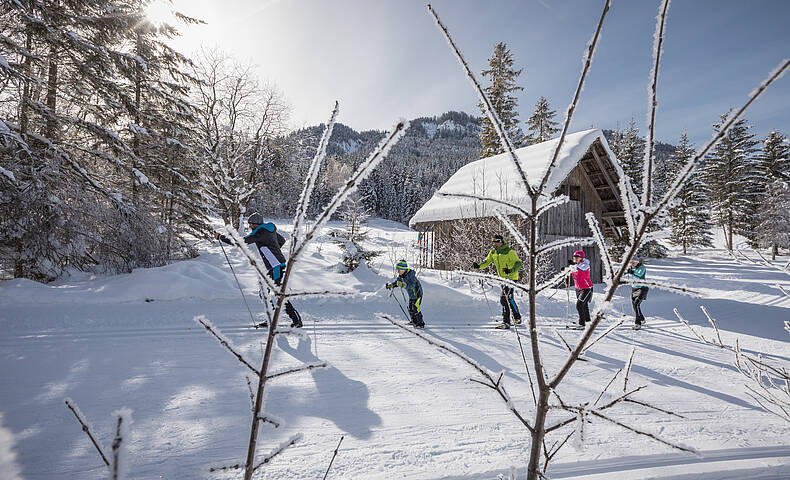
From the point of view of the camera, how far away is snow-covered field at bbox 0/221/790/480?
8.14 feet

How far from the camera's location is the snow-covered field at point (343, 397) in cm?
248

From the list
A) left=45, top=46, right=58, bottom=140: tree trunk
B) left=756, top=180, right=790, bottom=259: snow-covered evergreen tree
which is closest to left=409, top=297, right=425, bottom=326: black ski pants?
left=45, top=46, right=58, bottom=140: tree trunk

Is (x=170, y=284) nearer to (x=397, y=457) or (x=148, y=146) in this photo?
(x=148, y=146)

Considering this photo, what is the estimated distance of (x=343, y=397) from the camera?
136 inches

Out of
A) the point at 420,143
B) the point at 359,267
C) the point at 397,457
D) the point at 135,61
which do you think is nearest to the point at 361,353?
the point at 397,457

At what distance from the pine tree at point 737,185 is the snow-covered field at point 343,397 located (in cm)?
2885

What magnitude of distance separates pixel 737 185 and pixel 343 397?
38.0 meters

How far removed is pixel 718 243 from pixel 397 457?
162 ft

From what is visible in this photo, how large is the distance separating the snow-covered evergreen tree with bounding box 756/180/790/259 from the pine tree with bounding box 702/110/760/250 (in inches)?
33.4

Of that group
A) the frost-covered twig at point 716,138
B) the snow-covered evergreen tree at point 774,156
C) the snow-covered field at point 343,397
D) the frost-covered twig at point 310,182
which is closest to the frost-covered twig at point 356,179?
the frost-covered twig at point 310,182

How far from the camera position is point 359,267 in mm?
11375

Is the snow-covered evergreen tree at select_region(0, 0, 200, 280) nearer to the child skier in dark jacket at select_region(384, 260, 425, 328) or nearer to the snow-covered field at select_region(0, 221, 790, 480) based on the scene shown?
the snow-covered field at select_region(0, 221, 790, 480)

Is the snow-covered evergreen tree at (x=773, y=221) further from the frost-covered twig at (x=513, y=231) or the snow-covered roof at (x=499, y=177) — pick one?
the frost-covered twig at (x=513, y=231)

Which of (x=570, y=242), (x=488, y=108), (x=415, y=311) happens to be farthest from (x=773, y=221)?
(x=488, y=108)
